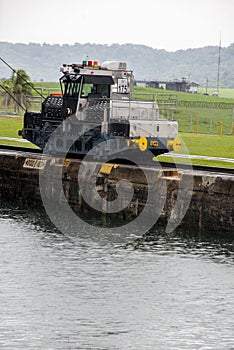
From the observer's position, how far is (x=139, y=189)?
29.7m

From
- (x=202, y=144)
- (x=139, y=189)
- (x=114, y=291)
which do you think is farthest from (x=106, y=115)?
(x=202, y=144)

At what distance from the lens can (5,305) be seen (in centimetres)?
1983

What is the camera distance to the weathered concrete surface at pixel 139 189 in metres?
27.4

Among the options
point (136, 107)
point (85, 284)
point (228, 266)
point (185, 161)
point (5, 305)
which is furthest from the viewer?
point (185, 161)

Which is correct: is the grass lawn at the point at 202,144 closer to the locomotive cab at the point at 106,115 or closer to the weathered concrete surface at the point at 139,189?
the locomotive cab at the point at 106,115

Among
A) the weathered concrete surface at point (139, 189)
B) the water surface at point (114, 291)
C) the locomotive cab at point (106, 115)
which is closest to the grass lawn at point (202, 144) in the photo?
the locomotive cab at point (106, 115)

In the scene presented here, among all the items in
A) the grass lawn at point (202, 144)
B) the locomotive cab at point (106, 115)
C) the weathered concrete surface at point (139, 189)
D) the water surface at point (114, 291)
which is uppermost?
the locomotive cab at point (106, 115)

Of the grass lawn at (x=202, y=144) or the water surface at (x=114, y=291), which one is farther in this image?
the grass lawn at (x=202, y=144)

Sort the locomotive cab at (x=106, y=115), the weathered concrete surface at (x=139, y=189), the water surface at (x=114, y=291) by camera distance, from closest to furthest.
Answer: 1. the water surface at (x=114, y=291)
2. the weathered concrete surface at (x=139, y=189)
3. the locomotive cab at (x=106, y=115)

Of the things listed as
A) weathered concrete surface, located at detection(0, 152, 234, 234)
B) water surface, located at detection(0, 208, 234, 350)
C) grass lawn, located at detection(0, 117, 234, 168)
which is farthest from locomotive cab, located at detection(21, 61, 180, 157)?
water surface, located at detection(0, 208, 234, 350)

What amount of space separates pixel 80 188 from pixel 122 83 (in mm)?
5083

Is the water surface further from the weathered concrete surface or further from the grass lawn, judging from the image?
the grass lawn

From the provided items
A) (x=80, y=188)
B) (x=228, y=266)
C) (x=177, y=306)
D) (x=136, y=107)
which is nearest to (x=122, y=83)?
(x=136, y=107)

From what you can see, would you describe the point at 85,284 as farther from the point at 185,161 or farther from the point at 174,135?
the point at 185,161
